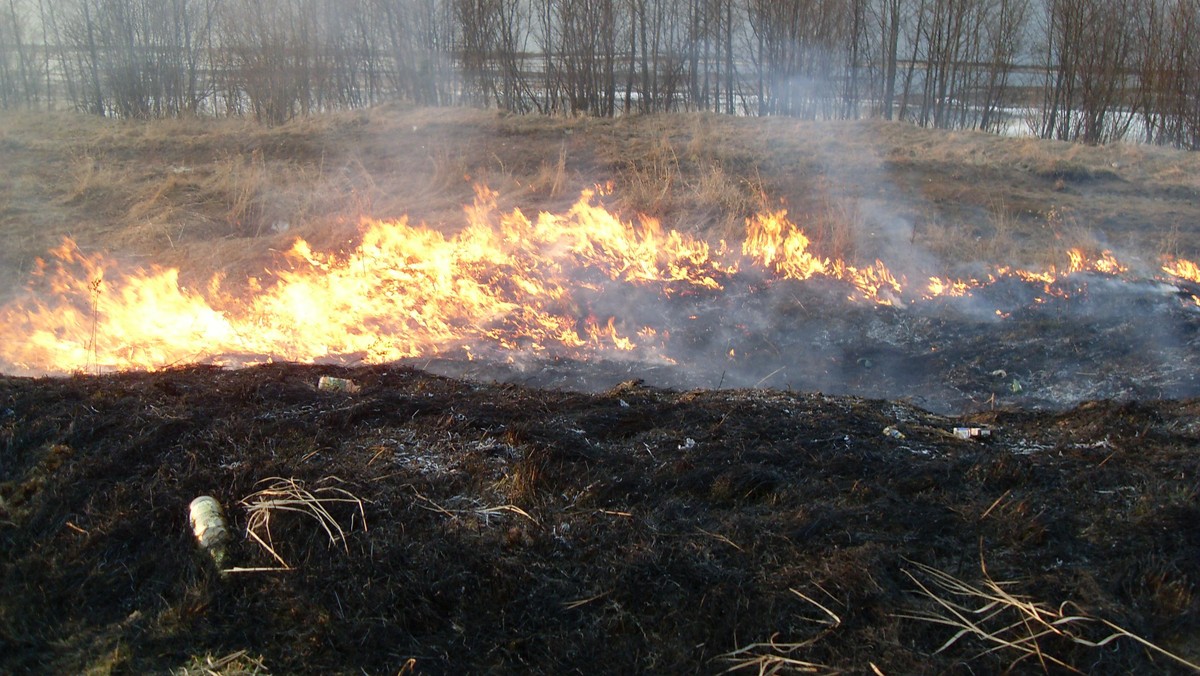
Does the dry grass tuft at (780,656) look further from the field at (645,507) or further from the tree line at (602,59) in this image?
the tree line at (602,59)

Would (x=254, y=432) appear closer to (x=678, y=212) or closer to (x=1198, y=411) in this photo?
(x=1198, y=411)

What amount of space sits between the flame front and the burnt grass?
2.53 m

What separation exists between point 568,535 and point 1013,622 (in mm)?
1563

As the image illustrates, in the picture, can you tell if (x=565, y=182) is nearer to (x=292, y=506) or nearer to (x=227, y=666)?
(x=292, y=506)

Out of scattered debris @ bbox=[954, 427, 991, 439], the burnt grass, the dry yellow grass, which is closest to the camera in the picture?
the burnt grass

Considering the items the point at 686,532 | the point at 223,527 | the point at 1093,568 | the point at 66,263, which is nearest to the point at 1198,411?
the point at 1093,568

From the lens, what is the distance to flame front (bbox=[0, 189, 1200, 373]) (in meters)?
6.90

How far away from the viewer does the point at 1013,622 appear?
2.80 m

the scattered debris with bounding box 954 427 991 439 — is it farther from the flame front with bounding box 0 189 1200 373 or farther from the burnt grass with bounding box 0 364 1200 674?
the flame front with bounding box 0 189 1200 373

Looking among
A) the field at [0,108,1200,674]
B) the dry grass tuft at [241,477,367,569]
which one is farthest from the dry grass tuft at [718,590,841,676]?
the dry grass tuft at [241,477,367,569]

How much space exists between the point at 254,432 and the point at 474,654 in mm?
1850

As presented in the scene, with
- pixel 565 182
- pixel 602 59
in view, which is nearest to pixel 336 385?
pixel 565 182

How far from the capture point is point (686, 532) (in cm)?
327

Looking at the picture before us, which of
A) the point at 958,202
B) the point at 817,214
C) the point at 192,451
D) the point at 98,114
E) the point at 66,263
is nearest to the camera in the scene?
the point at 192,451
